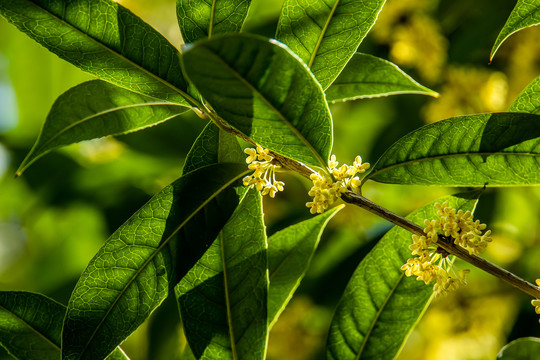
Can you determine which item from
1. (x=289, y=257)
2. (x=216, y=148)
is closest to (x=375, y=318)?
(x=289, y=257)

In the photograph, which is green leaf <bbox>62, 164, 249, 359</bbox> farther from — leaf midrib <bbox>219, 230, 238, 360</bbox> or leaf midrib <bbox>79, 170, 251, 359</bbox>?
leaf midrib <bbox>219, 230, 238, 360</bbox>

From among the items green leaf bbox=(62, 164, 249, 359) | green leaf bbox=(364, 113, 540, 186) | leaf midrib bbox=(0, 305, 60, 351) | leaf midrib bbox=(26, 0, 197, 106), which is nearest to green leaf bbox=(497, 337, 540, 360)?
green leaf bbox=(364, 113, 540, 186)

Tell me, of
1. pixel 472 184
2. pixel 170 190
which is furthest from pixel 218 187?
pixel 472 184

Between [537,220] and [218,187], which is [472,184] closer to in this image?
[218,187]

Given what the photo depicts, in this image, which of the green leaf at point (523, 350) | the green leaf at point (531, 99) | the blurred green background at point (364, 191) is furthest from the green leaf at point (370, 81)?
the blurred green background at point (364, 191)

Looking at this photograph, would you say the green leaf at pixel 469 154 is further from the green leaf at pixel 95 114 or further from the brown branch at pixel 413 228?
the green leaf at pixel 95 114

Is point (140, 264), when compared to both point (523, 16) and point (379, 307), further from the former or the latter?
point (523, 16)
